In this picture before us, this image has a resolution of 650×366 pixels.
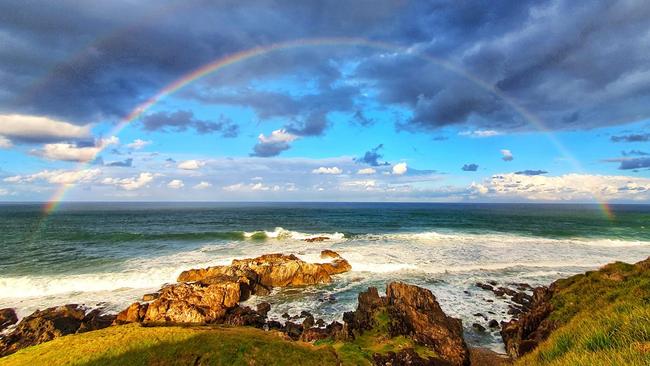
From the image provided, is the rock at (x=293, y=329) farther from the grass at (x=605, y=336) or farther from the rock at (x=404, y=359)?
the grass at (x=605, y=336)

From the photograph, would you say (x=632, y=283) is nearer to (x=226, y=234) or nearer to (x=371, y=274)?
(x=371, y=274)

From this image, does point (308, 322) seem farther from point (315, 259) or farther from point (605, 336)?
point (315, 259)

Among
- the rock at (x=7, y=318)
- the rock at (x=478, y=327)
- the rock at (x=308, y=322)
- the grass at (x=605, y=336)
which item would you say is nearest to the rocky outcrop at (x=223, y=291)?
the rock at (x=308, y=322)

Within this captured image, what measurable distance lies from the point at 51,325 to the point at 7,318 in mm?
6159

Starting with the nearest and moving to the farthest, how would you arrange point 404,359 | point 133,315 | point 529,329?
1. point 404,359
2. point 529,329
3. point 133,315

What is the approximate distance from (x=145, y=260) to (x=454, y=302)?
3761cm

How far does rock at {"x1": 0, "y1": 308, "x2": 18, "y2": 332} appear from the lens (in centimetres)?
2059

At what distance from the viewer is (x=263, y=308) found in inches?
898

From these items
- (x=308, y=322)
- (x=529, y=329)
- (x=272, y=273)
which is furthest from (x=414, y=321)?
(x=272, y=273)

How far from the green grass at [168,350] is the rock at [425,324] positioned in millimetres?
6998

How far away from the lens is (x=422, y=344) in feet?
47.6

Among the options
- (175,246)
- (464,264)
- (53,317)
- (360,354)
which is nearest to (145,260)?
(175,246)

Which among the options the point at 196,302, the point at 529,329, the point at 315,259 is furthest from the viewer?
the point at 315,259

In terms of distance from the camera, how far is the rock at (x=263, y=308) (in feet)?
72.9
